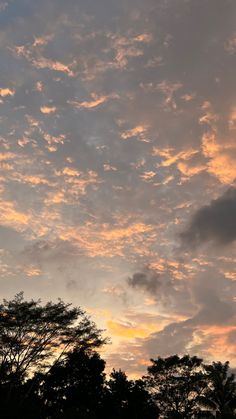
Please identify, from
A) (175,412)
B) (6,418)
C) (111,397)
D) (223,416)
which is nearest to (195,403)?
(175,412)

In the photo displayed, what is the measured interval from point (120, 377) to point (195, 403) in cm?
1113

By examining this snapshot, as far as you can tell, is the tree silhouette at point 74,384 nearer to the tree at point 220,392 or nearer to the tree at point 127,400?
the tree at point 127,400

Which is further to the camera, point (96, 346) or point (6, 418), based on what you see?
point (96, 346)

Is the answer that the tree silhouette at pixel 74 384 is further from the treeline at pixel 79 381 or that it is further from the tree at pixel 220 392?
the tree at pixel 220 392

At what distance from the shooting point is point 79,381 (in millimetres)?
54969

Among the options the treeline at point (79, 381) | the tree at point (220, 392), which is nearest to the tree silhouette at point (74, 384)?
the treeline at point (79, 381)

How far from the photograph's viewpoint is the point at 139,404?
5275 centimetres

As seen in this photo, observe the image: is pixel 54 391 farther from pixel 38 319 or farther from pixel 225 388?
pixel 225 388

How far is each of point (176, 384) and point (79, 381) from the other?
14.6m

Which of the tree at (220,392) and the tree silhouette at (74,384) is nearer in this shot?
the tree at (220,392)

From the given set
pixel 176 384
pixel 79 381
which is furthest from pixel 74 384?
pixel 176 384

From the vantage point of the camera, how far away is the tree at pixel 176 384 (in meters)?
55.2

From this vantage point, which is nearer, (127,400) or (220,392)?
(220,392)

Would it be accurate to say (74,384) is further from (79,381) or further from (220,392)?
(220,392)
